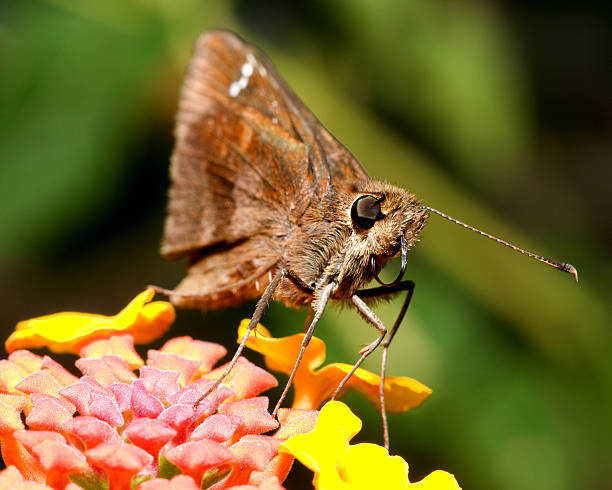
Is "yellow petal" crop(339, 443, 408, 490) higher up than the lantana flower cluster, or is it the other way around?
"yellow petal" crop(339, 443, 408, 490)

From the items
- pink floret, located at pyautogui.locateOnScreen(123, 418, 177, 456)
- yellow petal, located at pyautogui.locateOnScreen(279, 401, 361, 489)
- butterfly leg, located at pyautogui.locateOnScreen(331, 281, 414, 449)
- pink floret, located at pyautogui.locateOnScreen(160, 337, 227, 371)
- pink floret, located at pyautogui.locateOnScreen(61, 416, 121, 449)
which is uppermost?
butterfly leg, located at pyautogui.locateOnScreen(331, 281, 414, 449)

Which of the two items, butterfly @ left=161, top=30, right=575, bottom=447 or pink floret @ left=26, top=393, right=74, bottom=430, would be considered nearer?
pink floret @ left=26, top=393, right=74, bottom=430

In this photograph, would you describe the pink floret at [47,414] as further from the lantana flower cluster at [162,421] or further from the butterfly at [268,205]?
the butterfly at [268,205]

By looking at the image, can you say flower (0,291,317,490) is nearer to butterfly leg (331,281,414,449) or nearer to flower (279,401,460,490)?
flower (279,401,460,490)

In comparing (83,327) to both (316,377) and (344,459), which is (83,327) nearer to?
(316,377)

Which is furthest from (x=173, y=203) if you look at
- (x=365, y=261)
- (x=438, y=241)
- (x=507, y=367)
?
(x=507, y=367)

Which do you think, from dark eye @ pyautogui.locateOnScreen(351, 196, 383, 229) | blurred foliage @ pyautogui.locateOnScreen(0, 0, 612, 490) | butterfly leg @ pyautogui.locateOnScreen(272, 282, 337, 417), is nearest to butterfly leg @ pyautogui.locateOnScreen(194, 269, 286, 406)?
butterfly leg @ pyautogui.locateOnScreen(272, 282, 337, 417)

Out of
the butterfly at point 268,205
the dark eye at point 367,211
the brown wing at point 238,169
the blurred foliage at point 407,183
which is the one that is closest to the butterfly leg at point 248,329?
the butterfly at point 268,205

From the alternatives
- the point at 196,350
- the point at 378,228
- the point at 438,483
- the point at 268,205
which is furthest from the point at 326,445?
the point at 268,205
